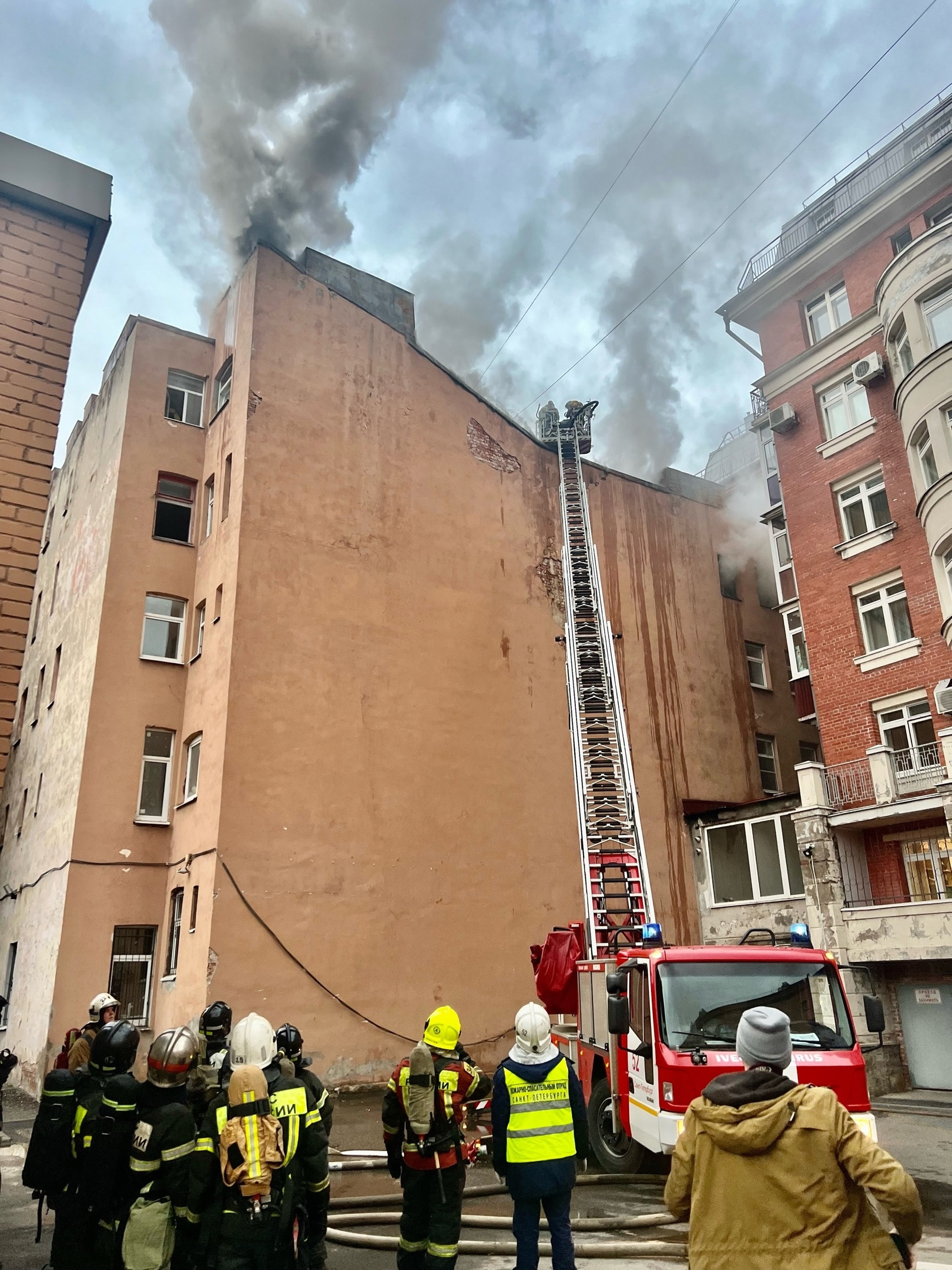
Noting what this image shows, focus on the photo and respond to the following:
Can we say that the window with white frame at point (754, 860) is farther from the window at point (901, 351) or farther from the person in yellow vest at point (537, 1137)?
the person in yellow vest at point (537, 1137)

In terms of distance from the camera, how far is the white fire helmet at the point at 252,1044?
4406 mm

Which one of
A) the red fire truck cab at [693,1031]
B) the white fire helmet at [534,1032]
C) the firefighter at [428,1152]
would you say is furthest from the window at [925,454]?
the firefighter at [428,1152]

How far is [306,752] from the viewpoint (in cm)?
1505

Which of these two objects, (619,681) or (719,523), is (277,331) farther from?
(719,523)

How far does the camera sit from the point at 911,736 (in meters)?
16.8

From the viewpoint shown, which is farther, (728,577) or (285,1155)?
(728,577)

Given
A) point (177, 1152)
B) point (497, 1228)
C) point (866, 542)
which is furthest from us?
point (866, 542)

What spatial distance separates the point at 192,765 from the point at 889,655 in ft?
43.7

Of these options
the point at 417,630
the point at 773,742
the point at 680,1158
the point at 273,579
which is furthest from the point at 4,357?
the point at 773,742

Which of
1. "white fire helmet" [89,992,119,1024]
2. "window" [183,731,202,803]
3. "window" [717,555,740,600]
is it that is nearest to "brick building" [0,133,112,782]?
"white fire helmet" [89,992,119,1024]

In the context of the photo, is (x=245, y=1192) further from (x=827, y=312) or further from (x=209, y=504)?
(x=827, y=312)

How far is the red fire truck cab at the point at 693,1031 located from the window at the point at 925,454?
11.3 m

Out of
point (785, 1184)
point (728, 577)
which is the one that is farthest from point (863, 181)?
point (785, 1184)

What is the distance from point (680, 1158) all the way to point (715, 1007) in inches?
203
